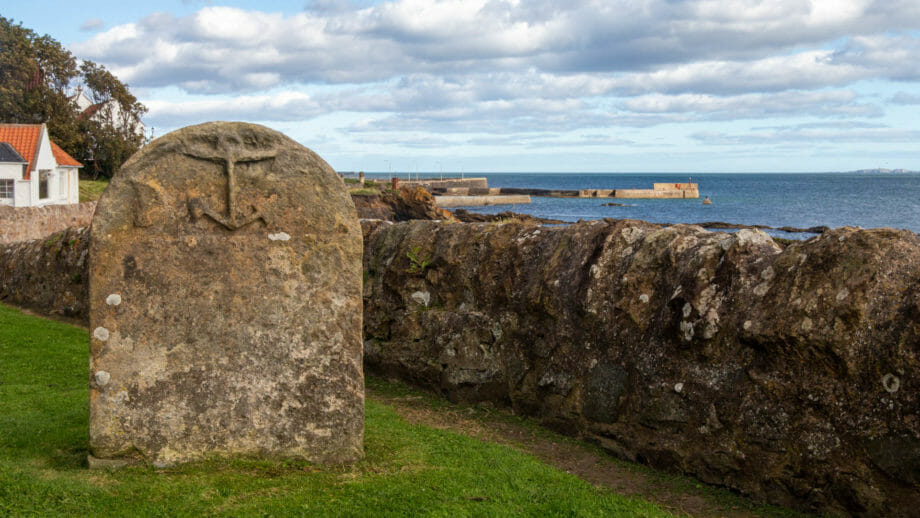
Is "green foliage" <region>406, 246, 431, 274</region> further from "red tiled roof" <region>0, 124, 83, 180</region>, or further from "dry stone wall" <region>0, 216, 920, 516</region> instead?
"red tiled roof" <region>0, 124, 83, 180</region>

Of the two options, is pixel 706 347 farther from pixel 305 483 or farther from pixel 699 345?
pixel 305 483

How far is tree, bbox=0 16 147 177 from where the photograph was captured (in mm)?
59594

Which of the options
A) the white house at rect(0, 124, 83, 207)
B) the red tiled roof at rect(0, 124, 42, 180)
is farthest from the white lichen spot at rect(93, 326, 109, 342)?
the red tiled roof at rect(0, 124, 42, 180)

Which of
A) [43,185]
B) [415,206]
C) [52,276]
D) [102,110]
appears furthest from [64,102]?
[52,276]

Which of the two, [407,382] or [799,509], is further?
[407,382]

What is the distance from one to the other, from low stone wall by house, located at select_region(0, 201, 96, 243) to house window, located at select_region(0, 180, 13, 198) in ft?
43.3

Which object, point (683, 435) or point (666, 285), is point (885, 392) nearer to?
point (683, 435)

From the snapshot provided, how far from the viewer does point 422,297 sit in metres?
10.6

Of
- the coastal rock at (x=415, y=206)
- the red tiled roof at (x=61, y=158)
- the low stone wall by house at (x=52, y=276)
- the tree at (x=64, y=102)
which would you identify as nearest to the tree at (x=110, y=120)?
the tree at (x=64, y=102)

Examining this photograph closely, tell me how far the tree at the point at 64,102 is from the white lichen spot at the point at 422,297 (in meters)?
58.5

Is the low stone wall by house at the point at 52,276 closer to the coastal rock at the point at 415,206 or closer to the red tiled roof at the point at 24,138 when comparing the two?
the red tiled roof at the point at 24,138

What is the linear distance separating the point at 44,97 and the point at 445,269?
61.0 m

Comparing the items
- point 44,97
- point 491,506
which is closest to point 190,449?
point 491,506

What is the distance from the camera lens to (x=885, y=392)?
19.2ft
